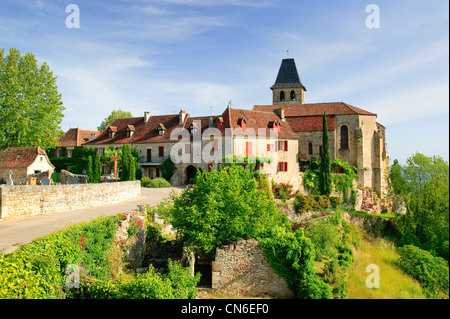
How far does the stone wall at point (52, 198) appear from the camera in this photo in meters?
15.2

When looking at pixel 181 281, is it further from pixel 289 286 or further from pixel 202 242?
pixel 289 286

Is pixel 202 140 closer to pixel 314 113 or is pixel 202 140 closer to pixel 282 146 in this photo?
pixel 282 146

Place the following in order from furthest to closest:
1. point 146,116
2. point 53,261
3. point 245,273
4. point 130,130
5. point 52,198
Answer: point 146,116 → point 130,130 → point 52,198 → point 245,273 → point 53,261

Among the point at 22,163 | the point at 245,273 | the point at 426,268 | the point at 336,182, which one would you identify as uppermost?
the point at 22,163

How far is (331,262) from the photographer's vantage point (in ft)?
53.5

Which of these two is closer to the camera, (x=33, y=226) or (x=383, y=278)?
(x=33, y=226)

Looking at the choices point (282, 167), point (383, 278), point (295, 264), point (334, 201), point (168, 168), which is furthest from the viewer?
point (168, 168)

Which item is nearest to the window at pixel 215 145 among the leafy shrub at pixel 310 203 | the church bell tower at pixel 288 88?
the leafy shrub at pixel 310 203

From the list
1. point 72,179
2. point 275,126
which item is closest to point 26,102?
point 72,179

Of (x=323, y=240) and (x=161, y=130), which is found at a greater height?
(x=161, y=130)

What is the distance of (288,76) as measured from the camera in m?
57.4

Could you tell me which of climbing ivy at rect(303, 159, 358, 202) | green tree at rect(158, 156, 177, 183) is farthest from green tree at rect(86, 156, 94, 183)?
climbing ivy at rect(303, 159, 358, 202)

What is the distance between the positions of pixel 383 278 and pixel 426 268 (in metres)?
3.41
